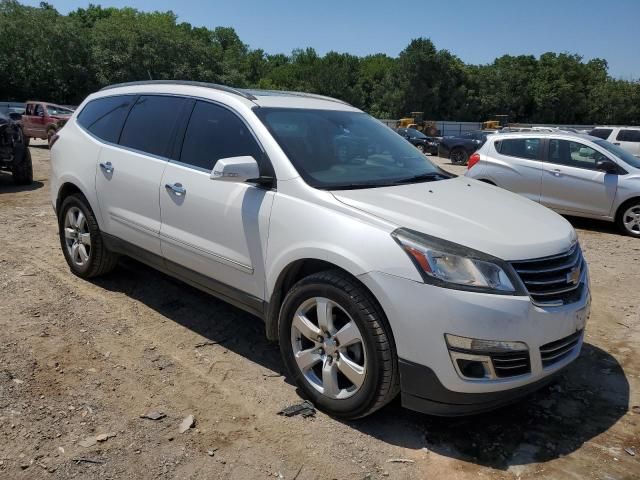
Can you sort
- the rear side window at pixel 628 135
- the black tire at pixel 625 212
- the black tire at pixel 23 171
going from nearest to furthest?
the black tire at pixel 625 212 → the black tire at pixel 23 171 → the rear side window at pixel 628 135

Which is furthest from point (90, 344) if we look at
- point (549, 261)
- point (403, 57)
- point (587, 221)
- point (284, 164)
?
point (403, 57)

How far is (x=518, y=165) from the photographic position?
9.69m

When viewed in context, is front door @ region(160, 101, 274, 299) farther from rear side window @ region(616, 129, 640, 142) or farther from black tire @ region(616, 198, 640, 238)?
rear side window @ region(616, 129, 640, 142)

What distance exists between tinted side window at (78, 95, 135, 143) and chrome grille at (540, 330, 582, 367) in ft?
12.0

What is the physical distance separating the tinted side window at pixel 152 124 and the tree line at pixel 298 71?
47099 mm

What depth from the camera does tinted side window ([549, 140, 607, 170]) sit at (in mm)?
9086

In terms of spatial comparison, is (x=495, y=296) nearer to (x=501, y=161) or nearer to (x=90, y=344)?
(x=90, y=344)

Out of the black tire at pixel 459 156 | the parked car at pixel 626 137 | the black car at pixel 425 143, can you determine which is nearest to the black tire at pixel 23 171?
the black tire at pixel 459 156

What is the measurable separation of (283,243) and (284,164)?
504 millimetres

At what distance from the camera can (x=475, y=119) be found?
7481 centimetres

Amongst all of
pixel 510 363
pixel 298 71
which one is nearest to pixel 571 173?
pixel 510 363

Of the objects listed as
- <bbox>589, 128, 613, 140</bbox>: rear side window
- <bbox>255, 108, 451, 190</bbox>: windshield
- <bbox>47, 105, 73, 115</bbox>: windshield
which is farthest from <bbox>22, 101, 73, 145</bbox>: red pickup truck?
<bbox>589, 128, 613, 140</bbox>: rear side window

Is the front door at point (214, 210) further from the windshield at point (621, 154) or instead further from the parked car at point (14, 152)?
the parked car at point (14, 152)

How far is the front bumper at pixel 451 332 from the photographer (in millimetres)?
2646
